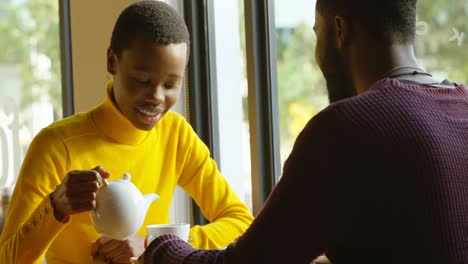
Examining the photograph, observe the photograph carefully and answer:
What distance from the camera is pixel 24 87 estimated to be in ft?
12.5

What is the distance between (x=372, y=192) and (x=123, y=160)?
1022mm

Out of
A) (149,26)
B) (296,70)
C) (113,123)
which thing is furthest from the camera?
(296,70)

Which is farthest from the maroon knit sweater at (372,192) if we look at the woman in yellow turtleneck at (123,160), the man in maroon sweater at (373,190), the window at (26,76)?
the window at (26,76)

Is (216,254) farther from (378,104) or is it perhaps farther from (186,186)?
(186,186)

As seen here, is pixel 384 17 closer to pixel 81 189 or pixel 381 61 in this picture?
pixel 381 61

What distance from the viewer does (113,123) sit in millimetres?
2053

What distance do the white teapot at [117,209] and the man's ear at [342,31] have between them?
578 mm

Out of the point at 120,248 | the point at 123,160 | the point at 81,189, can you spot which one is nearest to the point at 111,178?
the point at 123,160

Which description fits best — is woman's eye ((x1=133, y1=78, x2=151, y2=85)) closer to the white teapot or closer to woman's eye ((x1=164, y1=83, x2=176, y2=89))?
woman's eye ((x1=164, y1=83, x2=176, y2=89))

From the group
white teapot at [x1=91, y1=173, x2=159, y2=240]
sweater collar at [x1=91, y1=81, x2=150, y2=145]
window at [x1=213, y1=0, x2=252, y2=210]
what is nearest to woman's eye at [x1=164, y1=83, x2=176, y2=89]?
sweater collar at [x1=91, y1=81, x2=150, y2=145]

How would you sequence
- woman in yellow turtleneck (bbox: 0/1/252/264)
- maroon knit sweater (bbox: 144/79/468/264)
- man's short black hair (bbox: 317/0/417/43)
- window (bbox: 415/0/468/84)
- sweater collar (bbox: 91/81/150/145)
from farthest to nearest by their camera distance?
window (bbox: 415/0/468/84)
sweater collar (bbox: 91/81/150/145)
woman in yellow turtleneck (bbox: 0/1/252/264)
man's short black hair (bbox: 317/0/417/43)
maroon knit sweater (bbox: 144/79/468/264)

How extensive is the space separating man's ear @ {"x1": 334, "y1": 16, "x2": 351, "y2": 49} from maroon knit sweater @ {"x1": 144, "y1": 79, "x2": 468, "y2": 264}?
0.16 metres

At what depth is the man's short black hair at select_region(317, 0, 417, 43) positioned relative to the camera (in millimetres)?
1281

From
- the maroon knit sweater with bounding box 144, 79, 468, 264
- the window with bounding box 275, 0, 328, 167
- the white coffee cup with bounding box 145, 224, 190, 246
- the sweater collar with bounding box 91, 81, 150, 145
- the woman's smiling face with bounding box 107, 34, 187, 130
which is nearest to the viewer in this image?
the maroon knit sweater with bounding box 144, 79, 468, 264
